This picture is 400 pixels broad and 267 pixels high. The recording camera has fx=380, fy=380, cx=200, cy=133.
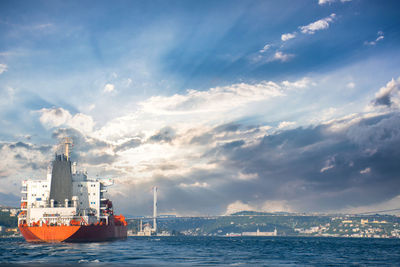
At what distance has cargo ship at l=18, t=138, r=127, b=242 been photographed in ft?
244

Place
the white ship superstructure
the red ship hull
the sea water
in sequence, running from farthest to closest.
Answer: the white ship superstructure, the red ship hull, the sea water

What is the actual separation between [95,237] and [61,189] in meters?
13.7

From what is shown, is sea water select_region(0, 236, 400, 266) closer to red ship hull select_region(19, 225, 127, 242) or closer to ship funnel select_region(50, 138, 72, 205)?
red ship hull select_region(19, 225, 127, 242)

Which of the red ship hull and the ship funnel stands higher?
the ship funnel

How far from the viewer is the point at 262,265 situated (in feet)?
130

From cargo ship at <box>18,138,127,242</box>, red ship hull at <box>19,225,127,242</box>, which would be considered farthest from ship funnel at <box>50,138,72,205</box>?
red ship hull at <box>19,225,127,242</box>

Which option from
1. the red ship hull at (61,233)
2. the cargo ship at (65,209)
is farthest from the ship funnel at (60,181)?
the red ship hull at (61,233)

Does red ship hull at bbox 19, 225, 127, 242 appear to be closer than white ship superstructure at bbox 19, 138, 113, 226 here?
Yes

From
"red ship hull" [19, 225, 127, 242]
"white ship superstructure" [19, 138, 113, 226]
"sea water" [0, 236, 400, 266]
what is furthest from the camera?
"white ship superstructure" [19, 138, 113, 226]

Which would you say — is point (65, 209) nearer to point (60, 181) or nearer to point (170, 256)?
point (60, 181)

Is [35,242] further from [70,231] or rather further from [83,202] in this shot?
[83,202]

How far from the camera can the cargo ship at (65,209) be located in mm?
74438

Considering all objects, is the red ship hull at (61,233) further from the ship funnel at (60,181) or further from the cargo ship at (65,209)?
the ship funnel at (60,181)

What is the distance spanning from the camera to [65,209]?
80062 millimetres
